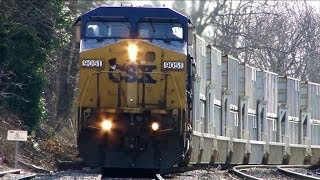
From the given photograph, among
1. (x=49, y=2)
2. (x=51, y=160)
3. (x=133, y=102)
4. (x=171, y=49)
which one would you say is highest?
(x=49, y=2)

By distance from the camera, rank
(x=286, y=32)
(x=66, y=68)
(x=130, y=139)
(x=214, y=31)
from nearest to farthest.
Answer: (x=130, y=139) < (x=66, y=68) < (x=214, y=31) < (x=286, y=32)

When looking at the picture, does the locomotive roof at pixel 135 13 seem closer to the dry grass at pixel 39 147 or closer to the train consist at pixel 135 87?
the train consist at pixel 135 87

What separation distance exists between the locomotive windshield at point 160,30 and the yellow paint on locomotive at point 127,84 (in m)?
0.43

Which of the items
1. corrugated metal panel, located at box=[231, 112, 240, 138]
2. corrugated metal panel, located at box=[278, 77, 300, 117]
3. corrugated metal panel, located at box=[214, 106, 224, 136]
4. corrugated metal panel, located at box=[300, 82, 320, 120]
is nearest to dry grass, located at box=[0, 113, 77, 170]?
corrugated metal panel, located at box=[214, 106, 224, 136]

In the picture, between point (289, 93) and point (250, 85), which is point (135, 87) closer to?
point (250, 85)

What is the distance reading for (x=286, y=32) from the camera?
52719 millimetres

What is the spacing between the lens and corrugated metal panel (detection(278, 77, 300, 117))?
29.7 m

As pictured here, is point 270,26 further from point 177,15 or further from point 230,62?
point 177,15

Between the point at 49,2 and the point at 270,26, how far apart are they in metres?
25.6

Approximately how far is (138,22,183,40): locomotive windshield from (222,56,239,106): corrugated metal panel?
7558 mm

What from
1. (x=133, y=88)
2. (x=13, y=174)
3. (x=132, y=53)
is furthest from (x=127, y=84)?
(x=13, y=174)

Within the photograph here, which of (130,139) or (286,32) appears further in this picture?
(286,32)

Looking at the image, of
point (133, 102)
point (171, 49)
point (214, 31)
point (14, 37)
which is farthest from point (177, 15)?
point (214, 31)

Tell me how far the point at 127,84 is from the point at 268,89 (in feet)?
41.7
